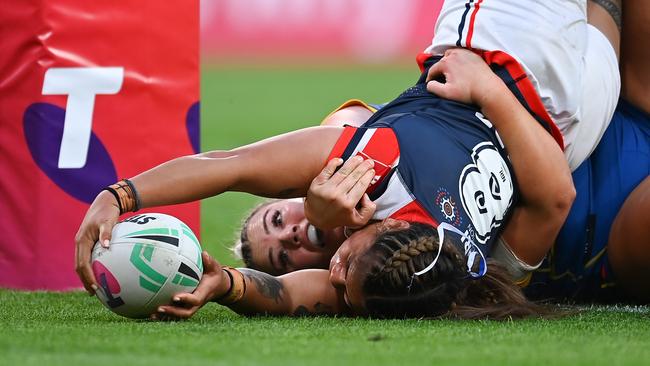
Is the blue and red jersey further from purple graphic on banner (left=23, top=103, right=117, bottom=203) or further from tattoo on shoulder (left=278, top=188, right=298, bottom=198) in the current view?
purple graphic on banner (left=23, top=103, right=117, bottom=203)

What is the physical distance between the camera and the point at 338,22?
63.6ft

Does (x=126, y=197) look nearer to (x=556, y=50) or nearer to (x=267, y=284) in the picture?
(x=267, y=284)

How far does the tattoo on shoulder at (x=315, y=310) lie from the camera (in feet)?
12.1

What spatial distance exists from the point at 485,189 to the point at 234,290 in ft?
2.95

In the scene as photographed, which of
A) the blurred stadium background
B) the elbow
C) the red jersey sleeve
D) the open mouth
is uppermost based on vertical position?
the red jersey sleeve

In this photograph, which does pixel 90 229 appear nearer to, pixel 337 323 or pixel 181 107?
pixel 337 323

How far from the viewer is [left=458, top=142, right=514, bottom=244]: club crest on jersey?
3594mm

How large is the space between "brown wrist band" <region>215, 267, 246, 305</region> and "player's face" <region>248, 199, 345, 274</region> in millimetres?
563

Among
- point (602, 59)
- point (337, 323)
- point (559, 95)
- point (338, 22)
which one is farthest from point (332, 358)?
point (338, 22)

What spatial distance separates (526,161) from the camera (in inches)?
148

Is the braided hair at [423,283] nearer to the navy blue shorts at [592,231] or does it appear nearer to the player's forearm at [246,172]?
the player's forearm at [246,172]

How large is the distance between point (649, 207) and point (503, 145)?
2.09 feet

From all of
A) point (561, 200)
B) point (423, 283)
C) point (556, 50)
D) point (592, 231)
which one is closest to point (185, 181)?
point (423, 283)

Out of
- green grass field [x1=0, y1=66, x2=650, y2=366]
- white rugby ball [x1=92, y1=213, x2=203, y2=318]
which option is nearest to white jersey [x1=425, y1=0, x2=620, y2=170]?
green grass field [x1=0, y1=66, x2=650, y2=366]
